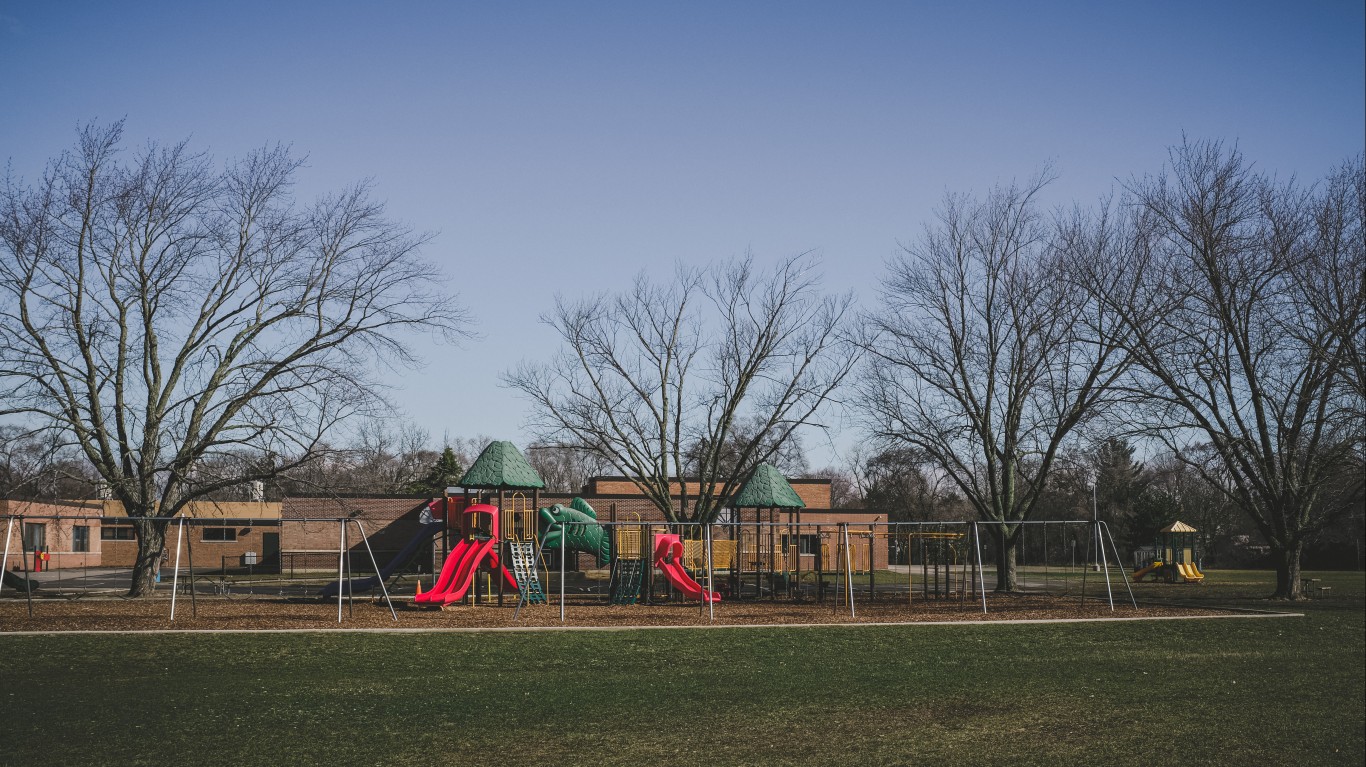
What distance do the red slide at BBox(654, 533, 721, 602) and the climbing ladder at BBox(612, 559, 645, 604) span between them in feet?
2.43

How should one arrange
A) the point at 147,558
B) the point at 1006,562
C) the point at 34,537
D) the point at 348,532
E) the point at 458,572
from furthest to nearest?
the point at 34,537 < the point at 348,532 < the point at 1006,562 < the point at 147,558 < the point at 458,572

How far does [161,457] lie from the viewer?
102 ft

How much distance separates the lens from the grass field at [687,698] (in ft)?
31.9

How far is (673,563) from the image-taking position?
2877 centimetres


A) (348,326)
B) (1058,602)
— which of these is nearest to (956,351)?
(1058,602)

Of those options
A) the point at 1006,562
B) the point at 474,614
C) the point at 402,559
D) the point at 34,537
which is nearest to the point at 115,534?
the point at 34,537

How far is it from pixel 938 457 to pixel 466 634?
700 inches

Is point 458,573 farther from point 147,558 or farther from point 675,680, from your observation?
point 675,680

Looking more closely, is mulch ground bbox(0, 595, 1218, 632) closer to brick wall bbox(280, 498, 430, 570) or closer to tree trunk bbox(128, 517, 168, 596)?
tree trunk bbox(128, 517, 168, 596)

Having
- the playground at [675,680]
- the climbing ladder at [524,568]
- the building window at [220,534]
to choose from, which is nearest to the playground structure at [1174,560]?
the playground at [675,680]

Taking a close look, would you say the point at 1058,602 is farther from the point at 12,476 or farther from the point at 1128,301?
the point at 12,476

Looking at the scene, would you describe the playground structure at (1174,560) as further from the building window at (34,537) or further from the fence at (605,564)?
the building window at (34,537)

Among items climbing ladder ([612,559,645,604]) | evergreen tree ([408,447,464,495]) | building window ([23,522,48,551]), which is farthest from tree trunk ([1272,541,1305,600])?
building window ([23,522,48,551])

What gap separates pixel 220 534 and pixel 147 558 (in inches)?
1128
